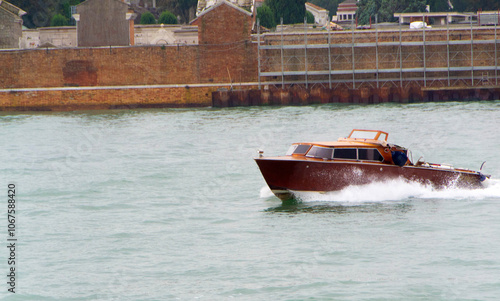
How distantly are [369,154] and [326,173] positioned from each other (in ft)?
4.00

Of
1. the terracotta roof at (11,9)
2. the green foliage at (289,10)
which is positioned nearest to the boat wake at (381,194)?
the terracotta roof at (11,9)

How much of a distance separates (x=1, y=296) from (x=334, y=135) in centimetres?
2342

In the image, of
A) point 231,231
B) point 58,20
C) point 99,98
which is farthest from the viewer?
point 58,20

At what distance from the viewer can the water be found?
15914 millimetres

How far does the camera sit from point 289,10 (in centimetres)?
7900

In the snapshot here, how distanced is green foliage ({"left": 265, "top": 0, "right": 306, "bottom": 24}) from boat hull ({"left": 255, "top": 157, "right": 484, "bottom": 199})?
192 ft

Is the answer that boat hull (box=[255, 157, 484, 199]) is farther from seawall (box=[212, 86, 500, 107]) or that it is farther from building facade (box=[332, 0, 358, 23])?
building facade (box=[332, 0, 358, 23])

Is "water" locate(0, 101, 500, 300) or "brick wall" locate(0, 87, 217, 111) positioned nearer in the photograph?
"water" locate(0, 101, 500, 300)

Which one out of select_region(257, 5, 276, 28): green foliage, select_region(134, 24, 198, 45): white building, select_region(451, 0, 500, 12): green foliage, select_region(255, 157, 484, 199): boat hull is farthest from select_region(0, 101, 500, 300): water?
select_region(451, 0, 500, 12): green foliage

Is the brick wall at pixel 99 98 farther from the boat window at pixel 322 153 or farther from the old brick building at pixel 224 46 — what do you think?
the boat window at pixel 322 153

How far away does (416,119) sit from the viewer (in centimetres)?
4484

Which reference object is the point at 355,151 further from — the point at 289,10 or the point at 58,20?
the point at 58,20

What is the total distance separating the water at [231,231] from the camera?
627 inches

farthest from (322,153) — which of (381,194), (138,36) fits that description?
(138,36)
